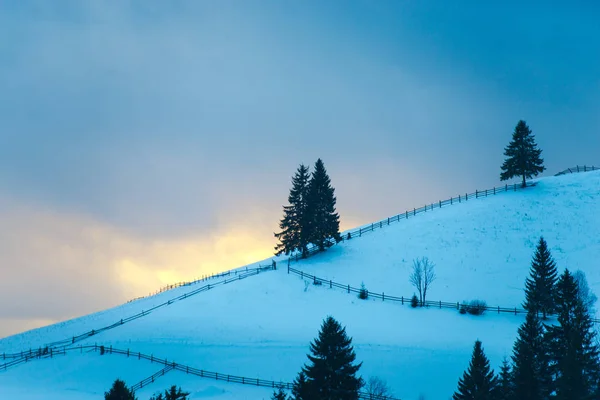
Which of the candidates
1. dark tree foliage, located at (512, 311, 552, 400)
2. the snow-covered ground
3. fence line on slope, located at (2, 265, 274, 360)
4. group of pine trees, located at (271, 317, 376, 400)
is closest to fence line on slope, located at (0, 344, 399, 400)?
the snow-covered ground

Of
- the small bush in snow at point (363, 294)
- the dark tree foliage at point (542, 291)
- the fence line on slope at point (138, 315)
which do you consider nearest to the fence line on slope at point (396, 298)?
the small bush in snow at point (363, 294)

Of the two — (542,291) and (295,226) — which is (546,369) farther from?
(295,226)

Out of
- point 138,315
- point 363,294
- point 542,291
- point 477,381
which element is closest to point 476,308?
point 542,291

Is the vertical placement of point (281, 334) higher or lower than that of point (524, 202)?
lower

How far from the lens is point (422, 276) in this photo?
71.8m

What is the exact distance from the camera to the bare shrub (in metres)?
67.9

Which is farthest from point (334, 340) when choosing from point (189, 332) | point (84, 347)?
point (84, 347)

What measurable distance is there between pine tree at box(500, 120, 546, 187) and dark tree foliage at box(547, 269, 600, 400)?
52807mm

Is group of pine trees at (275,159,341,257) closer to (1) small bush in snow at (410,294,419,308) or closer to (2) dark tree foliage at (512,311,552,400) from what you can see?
(1) small bush in snow at (410,294,419,308)

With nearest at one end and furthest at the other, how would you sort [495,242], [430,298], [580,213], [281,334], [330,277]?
[281,334]
[430,298]
[330,277]
[495,242]
[580,213]

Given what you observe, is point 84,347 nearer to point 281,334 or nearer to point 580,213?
point 281,334

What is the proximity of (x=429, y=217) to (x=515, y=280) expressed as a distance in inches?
868

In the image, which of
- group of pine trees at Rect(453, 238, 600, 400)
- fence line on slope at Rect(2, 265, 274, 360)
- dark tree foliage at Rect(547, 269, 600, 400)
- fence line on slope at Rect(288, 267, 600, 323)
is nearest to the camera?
dark tree foliage at Rect(547, 269, 600, 400)

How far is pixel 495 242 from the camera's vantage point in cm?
7931
